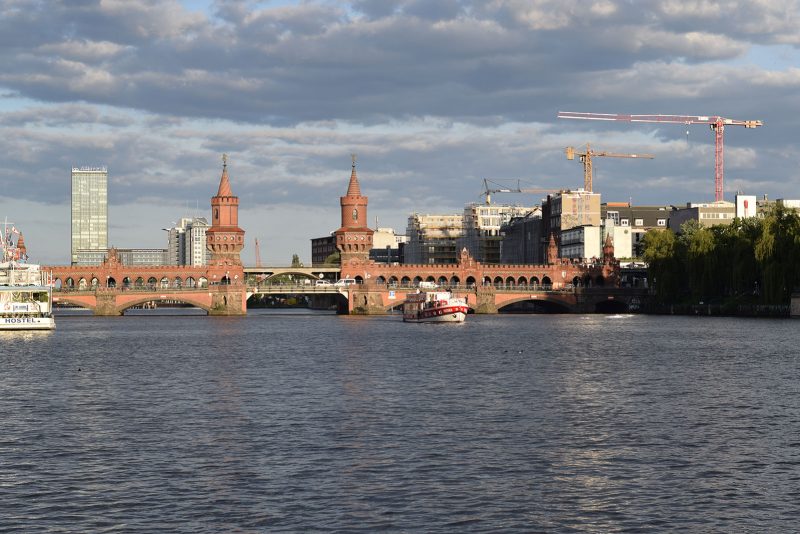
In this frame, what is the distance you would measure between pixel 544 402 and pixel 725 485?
22959mm

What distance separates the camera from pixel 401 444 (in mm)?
49125

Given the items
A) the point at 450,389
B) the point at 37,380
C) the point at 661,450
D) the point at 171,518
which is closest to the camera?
the point at 171,518

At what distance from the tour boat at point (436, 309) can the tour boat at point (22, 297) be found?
59.9m

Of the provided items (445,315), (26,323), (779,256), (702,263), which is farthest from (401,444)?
(702,263)

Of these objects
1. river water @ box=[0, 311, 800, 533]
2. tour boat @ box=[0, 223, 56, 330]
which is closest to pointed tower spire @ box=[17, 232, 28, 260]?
tour boat @ box=[0, 223, 56, 330]

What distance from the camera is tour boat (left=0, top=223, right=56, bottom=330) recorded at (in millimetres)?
137125

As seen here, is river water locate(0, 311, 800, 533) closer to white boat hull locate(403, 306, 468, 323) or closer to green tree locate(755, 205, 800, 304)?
green tree locate(755, 205, 800, 304)

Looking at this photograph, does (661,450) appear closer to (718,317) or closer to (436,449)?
(436,449)

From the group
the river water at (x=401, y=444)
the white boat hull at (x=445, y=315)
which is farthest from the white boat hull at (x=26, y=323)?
the white boat hull at (x=445, y=315)

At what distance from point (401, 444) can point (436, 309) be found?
130 meters

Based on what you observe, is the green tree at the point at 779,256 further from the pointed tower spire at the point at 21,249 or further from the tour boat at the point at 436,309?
the pointed tower spire at the point at 21,249

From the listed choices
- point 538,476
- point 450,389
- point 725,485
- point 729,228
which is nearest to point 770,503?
point 725,485

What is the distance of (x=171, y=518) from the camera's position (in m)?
36.4

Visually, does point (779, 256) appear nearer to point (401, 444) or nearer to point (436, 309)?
point (436, 309)
